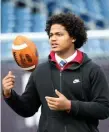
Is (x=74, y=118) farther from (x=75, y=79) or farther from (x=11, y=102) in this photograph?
(x=11, y=102)

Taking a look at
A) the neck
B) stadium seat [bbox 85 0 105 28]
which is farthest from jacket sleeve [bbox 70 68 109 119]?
stadium seat [bbox 85 0 105 28]

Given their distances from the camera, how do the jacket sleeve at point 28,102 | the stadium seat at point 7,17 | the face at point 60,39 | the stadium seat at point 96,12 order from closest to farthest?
the face at point 60,39, the jacket sleeve at point 28,102, the stadium seat at point 7,17, the stadium seat at point 96,12

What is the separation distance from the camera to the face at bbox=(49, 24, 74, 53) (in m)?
2.54

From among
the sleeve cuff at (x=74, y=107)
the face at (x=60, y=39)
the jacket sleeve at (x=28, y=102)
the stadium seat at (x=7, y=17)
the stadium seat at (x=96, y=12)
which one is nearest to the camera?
the sleeve cuff at (x=74, y=107)

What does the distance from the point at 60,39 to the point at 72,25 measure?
0.12m

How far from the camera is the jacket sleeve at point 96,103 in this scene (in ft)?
7.98

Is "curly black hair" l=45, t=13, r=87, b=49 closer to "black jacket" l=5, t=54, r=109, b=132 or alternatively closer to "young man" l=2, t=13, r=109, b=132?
"young man" l=2, t=13, r=109, b=132

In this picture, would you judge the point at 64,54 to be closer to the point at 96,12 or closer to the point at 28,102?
the point at 28,102

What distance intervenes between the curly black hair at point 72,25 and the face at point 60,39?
0.02 meters

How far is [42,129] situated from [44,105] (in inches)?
5.3

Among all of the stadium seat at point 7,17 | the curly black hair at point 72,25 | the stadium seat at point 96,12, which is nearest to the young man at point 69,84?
the curly black hair at point 72,25

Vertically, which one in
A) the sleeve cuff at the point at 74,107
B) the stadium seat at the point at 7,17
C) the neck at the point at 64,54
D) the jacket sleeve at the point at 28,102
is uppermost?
the neck at the point at 64,54

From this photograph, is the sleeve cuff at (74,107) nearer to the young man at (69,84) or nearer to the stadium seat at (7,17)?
the young man at (69,84)

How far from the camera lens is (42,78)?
8.57 feet
